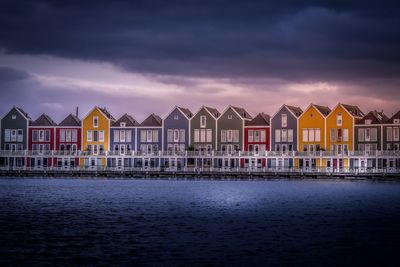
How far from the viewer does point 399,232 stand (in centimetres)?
3669

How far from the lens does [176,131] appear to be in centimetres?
11344

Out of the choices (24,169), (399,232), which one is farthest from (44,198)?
(24,169)

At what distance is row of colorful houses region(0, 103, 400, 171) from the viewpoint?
4122 inches

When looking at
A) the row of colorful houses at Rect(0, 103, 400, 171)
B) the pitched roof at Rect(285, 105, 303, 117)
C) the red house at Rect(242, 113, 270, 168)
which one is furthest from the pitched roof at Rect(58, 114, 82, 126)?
the pitched roof at Rect(285, 105, 303, 117)

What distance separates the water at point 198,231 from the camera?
28594 millimetres

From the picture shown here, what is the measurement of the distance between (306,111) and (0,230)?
76646 mm

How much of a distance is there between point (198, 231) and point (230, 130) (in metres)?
74.4

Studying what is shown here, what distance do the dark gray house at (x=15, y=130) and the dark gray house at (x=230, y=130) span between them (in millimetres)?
32329

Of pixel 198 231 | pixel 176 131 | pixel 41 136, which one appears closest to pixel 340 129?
pixel 176 131

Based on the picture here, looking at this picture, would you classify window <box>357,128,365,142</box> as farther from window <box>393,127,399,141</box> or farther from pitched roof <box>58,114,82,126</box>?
pitched roof <box>58,114,82,126</box>

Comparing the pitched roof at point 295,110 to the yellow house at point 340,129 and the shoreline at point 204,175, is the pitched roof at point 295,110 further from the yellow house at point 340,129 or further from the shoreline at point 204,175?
the shoreline at point 204,175

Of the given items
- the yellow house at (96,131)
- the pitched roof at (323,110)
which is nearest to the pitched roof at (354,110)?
the pitched roof at (323,110)

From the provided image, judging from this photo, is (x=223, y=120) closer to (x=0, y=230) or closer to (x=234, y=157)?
(x=234, y=157)

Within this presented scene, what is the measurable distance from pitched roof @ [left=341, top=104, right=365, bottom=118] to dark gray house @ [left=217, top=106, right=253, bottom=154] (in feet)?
51.6
